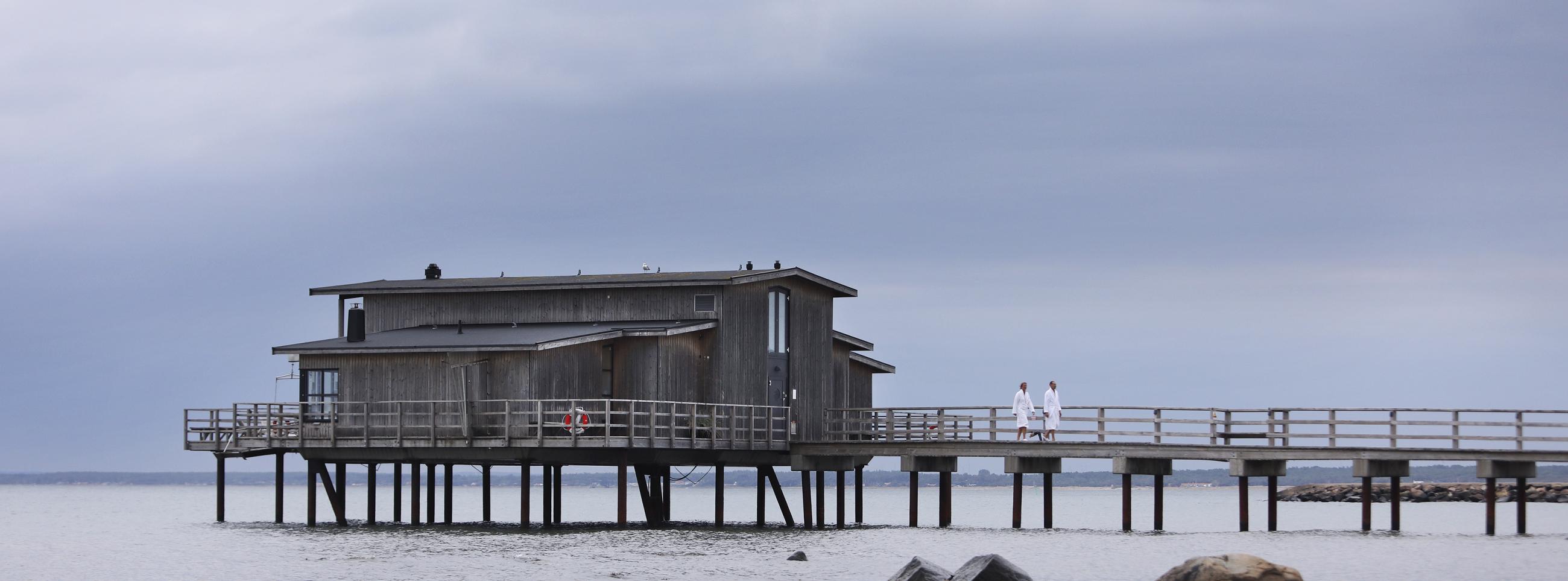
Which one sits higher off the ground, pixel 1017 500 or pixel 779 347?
pixel 779 347

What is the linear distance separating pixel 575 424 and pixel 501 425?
68.4 inches

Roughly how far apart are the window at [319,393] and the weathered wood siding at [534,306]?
3.73 m

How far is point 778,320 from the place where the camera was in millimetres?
42219

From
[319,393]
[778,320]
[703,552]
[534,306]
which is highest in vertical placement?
[534,306]

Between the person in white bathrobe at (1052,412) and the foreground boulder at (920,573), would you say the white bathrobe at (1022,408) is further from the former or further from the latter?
the foreground boulder at (920,573)

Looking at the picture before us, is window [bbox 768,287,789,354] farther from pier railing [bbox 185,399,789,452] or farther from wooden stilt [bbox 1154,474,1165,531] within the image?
wooden stilt [bbox 1154,474,1165,531]

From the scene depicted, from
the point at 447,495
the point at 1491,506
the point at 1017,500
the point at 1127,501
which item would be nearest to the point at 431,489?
the point at 447,495

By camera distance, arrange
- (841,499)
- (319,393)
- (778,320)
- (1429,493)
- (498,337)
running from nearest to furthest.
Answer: (498,337) → (319,393) → (778,320) → (841,499) → (1429,493)

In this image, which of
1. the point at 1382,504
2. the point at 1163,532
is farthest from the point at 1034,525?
the point at 1163,532

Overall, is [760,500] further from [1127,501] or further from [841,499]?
[1127,501]

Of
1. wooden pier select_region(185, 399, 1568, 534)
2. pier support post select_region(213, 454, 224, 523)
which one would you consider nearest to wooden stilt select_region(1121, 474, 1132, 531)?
wooden pier select_region(185, 399, 1568, 534)

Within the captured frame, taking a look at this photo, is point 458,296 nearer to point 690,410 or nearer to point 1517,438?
point 690,410

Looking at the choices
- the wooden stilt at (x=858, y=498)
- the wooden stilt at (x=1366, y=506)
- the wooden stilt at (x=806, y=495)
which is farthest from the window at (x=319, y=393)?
the wooden stilt at (x=1366, y=506)

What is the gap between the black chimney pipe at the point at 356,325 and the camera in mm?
39688
